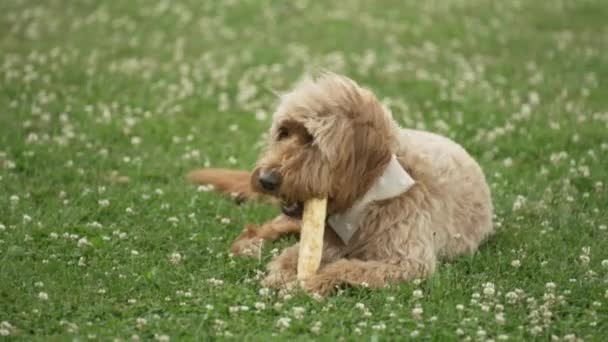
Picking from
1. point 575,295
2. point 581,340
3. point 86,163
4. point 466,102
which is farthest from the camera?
point 466,102

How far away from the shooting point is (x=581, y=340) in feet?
18.9

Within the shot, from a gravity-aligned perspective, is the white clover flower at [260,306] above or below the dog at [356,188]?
below

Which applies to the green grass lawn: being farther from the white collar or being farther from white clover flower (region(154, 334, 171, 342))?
the white collar

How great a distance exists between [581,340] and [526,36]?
420 inches

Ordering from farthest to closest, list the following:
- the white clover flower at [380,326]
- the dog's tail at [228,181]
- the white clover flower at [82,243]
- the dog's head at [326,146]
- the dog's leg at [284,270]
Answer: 1. the dog's tail at [228,181]
2. the white clover flower at [82,243]
3. the dog's leg at [284,270]
4. the dog's head at [326,146]
5. the white clover flower at [380,326]

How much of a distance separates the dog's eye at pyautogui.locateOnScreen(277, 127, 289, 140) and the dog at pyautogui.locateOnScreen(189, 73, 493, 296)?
0.01 meters

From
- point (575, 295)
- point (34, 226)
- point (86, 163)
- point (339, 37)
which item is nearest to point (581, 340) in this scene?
point (575, 295)

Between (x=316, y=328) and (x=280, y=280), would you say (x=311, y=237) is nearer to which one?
(x=280, y=280)

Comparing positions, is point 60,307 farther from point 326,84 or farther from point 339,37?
point 339,37

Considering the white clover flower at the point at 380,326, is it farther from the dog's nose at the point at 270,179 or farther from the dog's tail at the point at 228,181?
the dog's tail at the point at 228,181

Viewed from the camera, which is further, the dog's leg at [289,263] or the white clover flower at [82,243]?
the white clover flower at [82,243]

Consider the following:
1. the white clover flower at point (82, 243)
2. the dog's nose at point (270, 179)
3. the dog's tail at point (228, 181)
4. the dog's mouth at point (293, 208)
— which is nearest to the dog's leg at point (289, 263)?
the dog's mouth at point (293, 208)

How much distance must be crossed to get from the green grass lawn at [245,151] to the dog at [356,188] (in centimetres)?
22

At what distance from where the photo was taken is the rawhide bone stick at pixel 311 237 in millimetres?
6508
